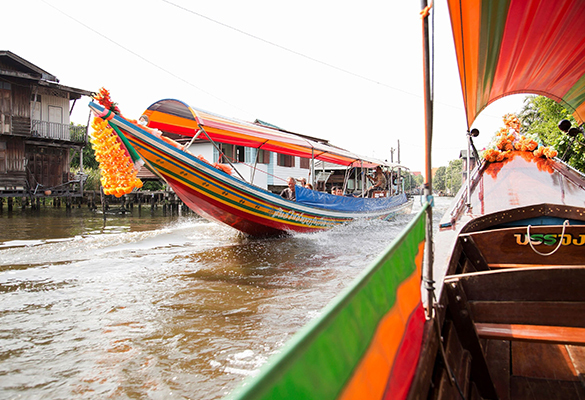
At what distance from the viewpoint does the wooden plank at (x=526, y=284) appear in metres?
2.02

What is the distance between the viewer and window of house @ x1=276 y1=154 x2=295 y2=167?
23297mm

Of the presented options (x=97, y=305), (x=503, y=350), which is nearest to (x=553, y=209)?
(x=503, y=350)

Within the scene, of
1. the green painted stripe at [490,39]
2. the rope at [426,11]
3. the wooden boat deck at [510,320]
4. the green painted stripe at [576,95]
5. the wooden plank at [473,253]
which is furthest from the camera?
the green painted stripe at [576,95]

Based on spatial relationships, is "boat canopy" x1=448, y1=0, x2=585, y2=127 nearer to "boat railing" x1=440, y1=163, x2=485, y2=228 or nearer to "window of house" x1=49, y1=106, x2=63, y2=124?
"boat railing" x1=440, y1=163, x2=485, y2=228

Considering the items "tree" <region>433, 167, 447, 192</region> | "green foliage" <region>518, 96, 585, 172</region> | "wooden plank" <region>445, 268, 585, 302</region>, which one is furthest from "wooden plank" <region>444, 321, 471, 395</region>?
"tree" <region>433, 167, 447, 192</region>

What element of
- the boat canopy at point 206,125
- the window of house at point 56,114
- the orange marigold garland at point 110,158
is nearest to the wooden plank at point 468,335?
the orange marigold garland at point 110,158

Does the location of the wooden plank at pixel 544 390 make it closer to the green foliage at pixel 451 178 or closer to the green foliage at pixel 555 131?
the green foliage at pixel 555 131

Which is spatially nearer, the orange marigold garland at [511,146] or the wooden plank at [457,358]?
the wooden plank at [457,358]

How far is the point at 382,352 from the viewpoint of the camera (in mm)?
1036

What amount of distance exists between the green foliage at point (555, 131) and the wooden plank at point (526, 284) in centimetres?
444

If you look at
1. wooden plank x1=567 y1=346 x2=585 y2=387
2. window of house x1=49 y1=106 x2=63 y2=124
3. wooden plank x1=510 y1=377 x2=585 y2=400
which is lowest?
wooden plank x1=510 y1=377 x2=585 y2=400

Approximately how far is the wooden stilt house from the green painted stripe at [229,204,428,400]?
2468 centimetres

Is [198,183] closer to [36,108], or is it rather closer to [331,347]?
[331,347]

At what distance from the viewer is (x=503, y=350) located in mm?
2721
